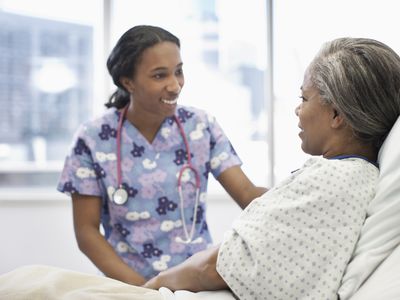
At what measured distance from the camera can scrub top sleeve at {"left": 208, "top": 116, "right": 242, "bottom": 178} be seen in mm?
1816

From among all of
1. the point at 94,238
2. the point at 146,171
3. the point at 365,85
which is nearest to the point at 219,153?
the point at 146,171

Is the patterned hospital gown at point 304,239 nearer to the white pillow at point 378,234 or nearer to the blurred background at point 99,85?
the white pillow at point 378,234

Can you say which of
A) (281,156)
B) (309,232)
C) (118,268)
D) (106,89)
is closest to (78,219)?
(118,268)

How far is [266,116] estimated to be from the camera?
127 inches

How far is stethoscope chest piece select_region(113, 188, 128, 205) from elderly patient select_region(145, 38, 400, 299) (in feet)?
1.91

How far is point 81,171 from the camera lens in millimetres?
1681

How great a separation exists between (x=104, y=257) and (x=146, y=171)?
30cm

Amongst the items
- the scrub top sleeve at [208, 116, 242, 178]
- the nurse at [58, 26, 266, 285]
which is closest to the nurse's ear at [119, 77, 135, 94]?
the nurse at [58, 26, 266, 285]

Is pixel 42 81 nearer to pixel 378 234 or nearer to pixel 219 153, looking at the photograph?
pixel 219 153

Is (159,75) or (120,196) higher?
(159,75)

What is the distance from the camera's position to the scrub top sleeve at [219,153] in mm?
1816

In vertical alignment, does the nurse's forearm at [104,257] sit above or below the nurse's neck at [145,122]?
below

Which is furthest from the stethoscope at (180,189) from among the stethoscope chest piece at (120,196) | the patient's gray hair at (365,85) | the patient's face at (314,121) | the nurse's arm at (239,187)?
the patient's gray hair at (365,85)

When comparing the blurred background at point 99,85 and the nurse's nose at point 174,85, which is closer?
the nurse's nose at point 174,85
